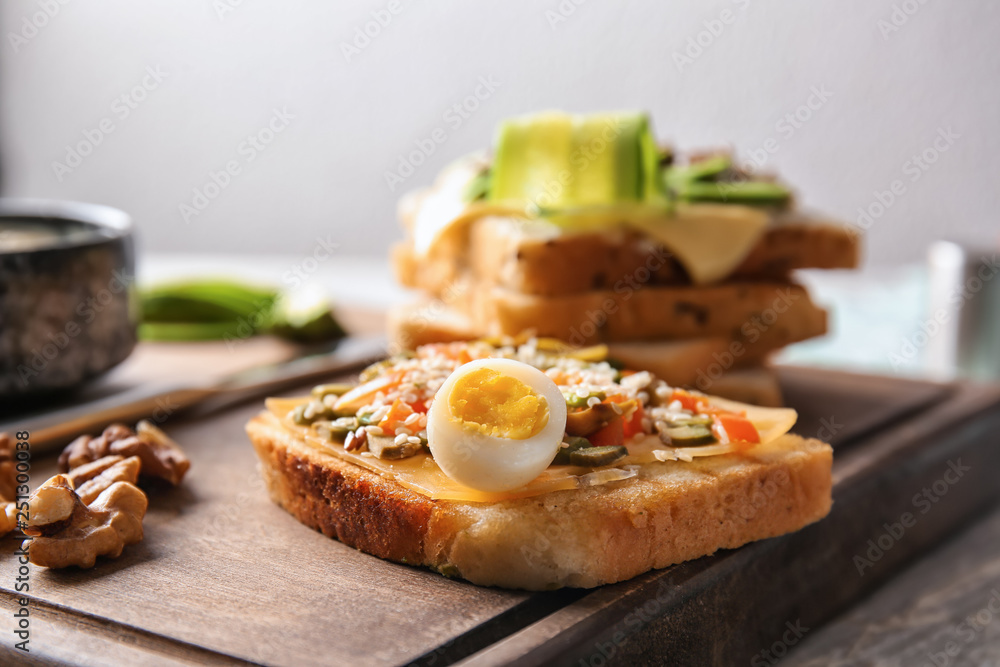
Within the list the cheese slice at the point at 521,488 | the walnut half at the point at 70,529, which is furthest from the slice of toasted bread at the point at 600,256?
the walnut half at the point at 70,529

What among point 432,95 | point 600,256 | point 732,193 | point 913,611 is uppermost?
point 432,95

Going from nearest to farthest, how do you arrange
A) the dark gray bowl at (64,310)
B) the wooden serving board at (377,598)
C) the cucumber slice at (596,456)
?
the wooden serving board at (377,598) < the cucumber slice at (596,456) < the dark gray bowl at (64,310)

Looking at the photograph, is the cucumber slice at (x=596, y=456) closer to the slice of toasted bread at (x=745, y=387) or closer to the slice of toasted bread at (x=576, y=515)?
the slice of toasted bread at (x=576, y=515)

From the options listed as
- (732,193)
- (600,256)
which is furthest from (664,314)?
(732,193)

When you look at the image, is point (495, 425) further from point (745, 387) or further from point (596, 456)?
point (745, 387)

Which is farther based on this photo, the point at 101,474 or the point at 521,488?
the point at 101,474

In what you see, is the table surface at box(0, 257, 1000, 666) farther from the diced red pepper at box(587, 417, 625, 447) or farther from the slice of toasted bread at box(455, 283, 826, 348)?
the slice of toasted bread at box(455, 283, 826, 348)

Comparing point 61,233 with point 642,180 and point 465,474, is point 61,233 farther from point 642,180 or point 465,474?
point 465,474

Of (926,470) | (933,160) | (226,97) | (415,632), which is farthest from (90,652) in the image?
(226,97)
